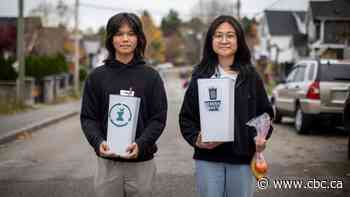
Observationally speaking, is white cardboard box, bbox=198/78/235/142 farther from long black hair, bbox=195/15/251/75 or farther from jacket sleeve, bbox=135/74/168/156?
jacket sleeve, bbox=135/74/168/156

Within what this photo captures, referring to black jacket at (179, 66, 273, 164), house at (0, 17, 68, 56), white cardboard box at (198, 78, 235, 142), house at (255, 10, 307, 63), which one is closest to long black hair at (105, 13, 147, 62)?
black jacket at (179, 66, 273, 164)

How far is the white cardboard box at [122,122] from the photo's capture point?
12.2 feet

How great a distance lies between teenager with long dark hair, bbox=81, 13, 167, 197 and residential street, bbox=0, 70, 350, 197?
3066mm

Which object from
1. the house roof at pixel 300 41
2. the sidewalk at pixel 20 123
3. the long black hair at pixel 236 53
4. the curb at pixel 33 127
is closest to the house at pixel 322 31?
the house roof at pixel 300 41

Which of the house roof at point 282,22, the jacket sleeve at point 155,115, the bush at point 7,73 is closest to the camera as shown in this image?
the jacket sleeve at point 155,115

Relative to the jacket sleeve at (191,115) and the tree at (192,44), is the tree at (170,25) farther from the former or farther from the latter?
the jacket sleeve at (191,115)

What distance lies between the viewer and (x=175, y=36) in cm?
12525

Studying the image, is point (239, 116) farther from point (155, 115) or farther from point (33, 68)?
point (33, 68)

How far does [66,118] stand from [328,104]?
1014 centimetres

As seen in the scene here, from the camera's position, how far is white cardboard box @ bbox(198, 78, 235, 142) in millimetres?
3598

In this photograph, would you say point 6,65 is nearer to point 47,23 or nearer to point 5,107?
point 5,107

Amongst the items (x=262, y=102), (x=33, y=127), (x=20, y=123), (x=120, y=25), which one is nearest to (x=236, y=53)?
(x=262, y=102)

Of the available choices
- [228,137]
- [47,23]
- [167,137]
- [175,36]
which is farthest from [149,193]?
[175,36]

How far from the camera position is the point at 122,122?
3.73m
